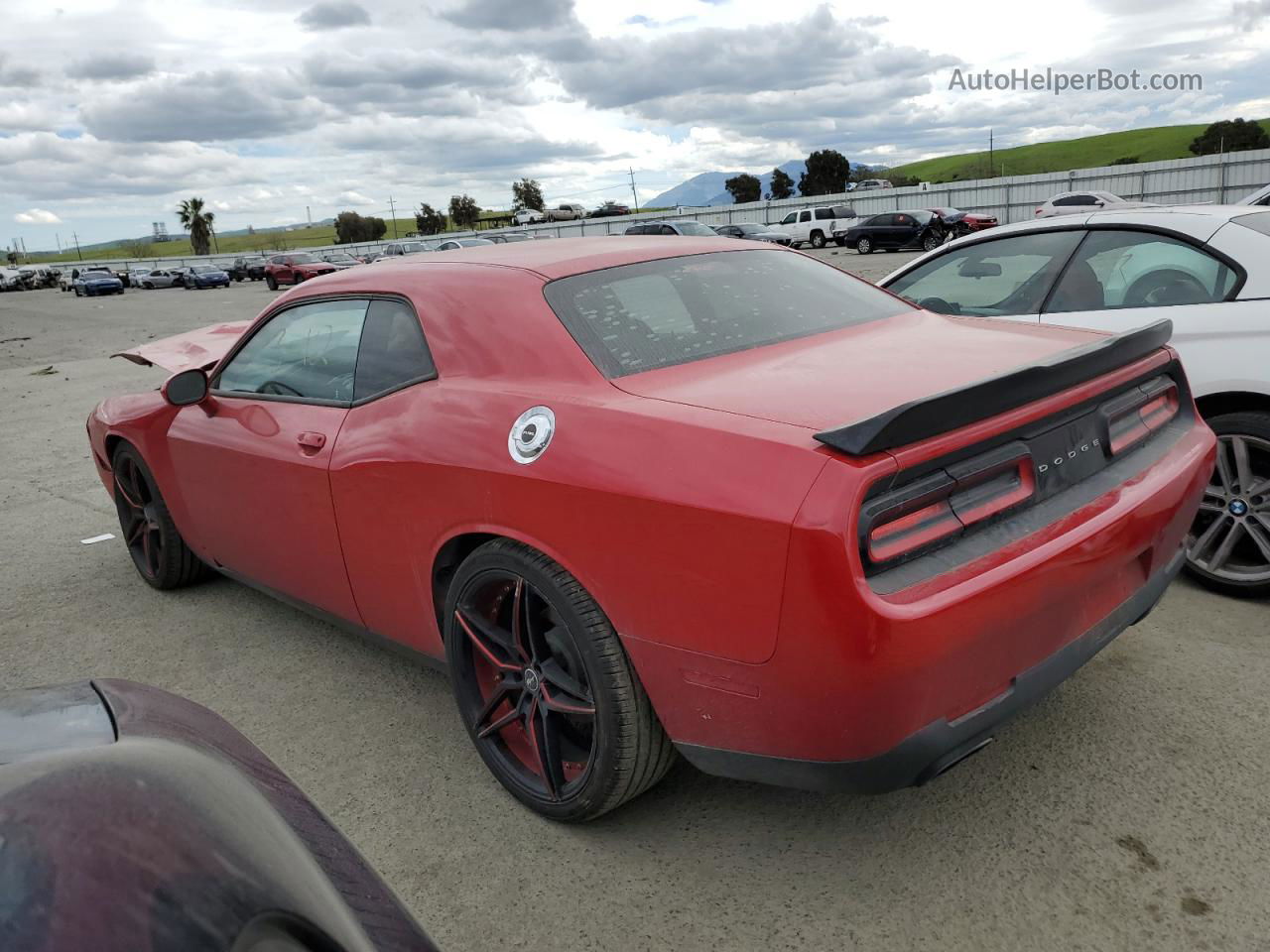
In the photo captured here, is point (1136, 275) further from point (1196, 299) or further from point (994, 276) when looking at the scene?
point (994, 276)

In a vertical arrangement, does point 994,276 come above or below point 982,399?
above

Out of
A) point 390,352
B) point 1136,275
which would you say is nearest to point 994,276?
point 1136,275

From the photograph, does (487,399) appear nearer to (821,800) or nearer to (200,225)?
(821,800)

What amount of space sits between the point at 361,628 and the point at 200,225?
12599 centimetres

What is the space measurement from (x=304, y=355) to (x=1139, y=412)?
280 centimetres

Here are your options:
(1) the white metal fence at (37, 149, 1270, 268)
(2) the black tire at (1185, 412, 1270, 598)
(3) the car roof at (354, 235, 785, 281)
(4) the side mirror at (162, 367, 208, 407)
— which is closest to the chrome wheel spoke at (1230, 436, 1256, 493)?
(2) the black tire at (1185, 412, 1270, 598)

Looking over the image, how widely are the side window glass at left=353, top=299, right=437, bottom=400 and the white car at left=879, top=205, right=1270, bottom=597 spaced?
266cm

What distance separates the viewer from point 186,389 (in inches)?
149

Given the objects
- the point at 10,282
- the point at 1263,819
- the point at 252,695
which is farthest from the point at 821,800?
the point at 10,282

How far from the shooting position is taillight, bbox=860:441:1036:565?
197 centimetres

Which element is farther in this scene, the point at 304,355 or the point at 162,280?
the point at 162,280

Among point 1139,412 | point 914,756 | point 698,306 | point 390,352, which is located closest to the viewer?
point 914,756

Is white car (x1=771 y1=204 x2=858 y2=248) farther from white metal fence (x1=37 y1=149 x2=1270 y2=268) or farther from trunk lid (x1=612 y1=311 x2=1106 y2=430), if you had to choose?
trunk lid (x1=612 y1=311 x2=1106 y2=430)

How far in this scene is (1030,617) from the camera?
2158 mm
